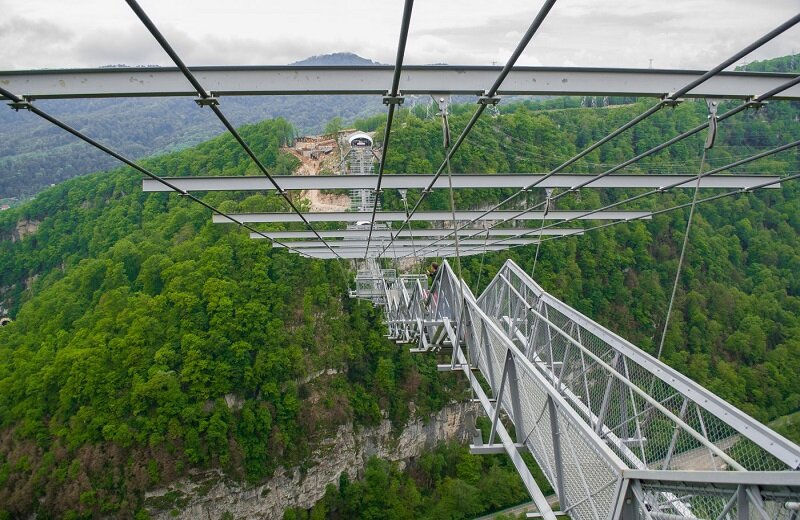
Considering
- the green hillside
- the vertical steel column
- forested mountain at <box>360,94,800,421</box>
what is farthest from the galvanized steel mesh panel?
forested mountain at <box>360,94,800,421</box>

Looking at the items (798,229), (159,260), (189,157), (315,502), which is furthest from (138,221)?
(798,229)

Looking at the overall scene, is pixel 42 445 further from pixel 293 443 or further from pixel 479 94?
pixel 479 94

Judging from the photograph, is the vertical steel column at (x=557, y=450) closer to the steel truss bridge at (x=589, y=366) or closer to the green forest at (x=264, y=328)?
the steel truss bridge at (x=589, y=366)

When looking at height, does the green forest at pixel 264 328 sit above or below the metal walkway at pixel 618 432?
below

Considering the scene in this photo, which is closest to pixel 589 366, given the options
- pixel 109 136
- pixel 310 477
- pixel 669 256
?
pixel 310 477

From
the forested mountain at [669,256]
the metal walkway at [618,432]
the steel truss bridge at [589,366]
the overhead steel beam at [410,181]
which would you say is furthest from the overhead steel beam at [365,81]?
the forested mountain at [669,256]

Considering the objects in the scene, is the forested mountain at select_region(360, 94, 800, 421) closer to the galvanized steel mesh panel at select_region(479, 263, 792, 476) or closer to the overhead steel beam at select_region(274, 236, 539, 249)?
the overhead steel beam at select_region(274, 236, 539, 249)
